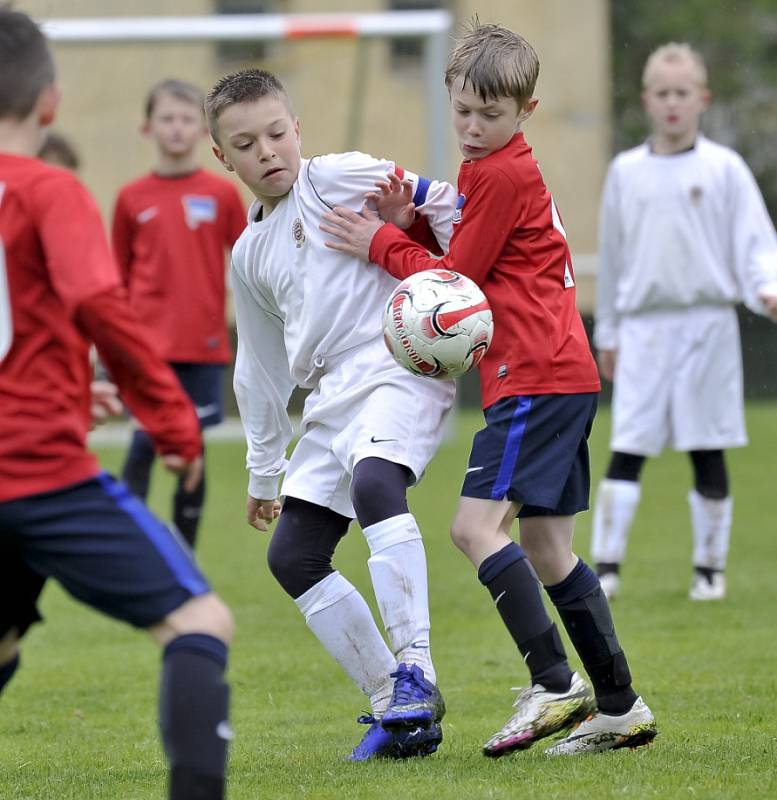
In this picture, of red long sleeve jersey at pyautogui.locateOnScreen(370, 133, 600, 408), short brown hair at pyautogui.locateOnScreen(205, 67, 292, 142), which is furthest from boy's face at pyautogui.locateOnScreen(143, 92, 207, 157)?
red long sleeve jersey at pyautogui.locateOnScreen(370, 133, 600, 408)

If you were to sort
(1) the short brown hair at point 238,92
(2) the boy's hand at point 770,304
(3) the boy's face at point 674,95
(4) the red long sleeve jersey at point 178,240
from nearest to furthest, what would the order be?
(1) the short brown hair at point 238,92 → (2) the boy's hand at point 770,304 → (3) the boy's face at point 674,95 → (4) the red long sleeve jersey at point 178,240

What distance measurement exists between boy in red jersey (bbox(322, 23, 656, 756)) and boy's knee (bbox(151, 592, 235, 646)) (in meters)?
1.15

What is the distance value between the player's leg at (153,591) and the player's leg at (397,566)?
109 centimetres

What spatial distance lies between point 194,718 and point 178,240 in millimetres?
5269

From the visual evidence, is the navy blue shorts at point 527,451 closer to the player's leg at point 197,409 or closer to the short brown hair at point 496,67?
the short brown hair at point 496,67

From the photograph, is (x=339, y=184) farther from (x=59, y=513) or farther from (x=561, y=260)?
(x=59, y=513)

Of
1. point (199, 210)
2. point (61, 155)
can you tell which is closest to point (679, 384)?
point (199, 210)

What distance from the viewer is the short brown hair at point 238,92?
4.18 meters

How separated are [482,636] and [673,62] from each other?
2.84 metres

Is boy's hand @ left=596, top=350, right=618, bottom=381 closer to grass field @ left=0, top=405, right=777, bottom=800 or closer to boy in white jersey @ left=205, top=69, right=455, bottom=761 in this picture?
grass field @ left=0, top=405, right=777, bottom=800

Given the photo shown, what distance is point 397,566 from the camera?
405 cm

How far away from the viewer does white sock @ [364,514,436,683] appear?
13.3ft

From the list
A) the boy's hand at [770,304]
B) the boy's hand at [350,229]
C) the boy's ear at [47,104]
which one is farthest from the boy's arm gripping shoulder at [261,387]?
the boy's hand at [770,304]

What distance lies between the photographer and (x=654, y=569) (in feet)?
26.9
